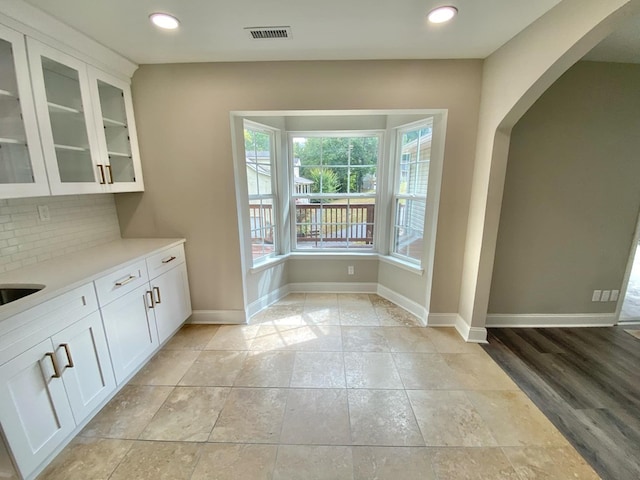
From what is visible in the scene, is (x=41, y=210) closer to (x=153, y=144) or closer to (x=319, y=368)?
(x=153, y=144)

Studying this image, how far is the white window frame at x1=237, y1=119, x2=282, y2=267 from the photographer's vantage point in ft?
8.84

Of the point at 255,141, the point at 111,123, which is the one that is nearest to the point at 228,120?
the point at 255,141

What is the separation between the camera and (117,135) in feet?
7.50

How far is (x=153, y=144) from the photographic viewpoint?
2.43 metres

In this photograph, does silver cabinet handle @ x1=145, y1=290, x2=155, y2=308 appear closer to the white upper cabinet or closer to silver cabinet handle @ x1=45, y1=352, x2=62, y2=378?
silver cabinet handle @ x1=45, y1=352, x2=62, y2=378

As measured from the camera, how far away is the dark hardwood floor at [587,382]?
1.50 meters

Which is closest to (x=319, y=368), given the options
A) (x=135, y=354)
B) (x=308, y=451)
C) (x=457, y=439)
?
(x=308, y=451)

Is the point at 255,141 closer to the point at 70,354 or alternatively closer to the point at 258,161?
the point at 258,161

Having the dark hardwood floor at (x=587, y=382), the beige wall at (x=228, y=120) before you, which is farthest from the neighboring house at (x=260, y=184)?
the dark hardwood floor at (x=587, y=382)

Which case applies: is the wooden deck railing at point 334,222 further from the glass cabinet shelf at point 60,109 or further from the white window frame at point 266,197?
the glass cabinet shelf at point 60,109

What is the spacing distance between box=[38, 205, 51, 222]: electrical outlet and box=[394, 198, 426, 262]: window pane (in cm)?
321

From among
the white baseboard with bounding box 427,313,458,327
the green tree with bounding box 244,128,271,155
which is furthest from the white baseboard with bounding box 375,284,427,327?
the green tree with bounding box 244,128,271,155

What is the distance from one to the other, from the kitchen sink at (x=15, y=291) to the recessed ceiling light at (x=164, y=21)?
172 centimetres

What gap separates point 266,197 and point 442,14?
223 cm
